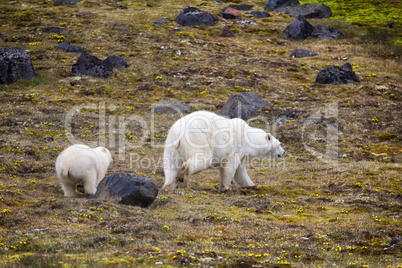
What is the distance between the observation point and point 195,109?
2953 cm

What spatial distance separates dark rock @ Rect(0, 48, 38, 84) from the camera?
32.6 metres

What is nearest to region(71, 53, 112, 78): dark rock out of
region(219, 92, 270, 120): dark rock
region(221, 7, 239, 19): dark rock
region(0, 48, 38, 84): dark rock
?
region(0, 48, 38, 84): dark rock

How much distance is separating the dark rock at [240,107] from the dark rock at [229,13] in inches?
1083

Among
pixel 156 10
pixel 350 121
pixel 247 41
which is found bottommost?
pixel 350 121

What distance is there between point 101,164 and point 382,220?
8588 mm

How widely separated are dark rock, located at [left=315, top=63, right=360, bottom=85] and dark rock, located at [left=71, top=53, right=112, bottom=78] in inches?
721

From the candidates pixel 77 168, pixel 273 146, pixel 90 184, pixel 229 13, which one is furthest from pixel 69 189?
pixel 229 13

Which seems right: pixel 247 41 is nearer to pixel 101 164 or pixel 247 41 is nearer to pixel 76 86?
pixel 76 86

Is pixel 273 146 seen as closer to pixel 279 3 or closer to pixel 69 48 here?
pixel 69 48

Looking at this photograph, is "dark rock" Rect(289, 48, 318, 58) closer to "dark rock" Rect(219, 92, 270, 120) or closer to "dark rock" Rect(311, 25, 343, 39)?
"dark rock" Rect(311, 25, 343, 39)

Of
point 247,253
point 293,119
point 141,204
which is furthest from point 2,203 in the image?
point 293,119

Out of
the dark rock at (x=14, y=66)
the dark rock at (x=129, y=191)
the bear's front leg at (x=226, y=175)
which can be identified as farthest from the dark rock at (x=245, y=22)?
the dark rock at (x=129, y=191)

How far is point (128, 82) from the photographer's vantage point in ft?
114

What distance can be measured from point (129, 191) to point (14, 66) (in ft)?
85.4
